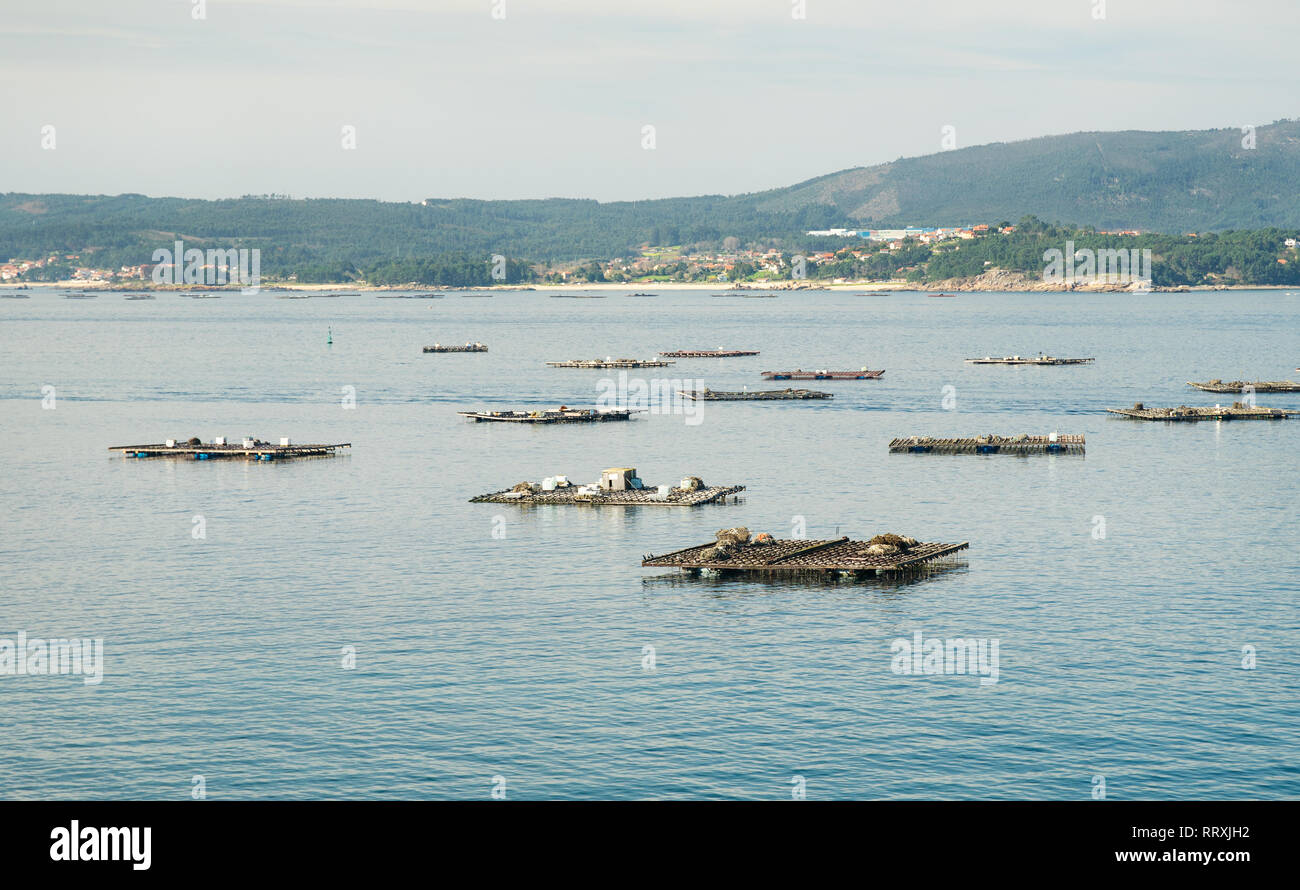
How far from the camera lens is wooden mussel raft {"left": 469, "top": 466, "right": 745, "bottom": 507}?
107500 millimetres

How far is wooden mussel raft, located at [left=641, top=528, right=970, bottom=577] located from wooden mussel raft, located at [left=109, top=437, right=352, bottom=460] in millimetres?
60648

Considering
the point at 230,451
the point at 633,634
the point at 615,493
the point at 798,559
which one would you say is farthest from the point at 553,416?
the point at 633,634

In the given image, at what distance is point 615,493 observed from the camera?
10925cm

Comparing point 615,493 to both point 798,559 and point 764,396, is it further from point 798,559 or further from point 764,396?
point 764,396

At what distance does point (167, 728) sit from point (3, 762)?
5.78m

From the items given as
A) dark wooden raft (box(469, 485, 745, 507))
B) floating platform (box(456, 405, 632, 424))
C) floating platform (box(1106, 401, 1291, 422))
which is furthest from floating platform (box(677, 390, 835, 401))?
dark wooden raft (box(469, 485, 745, 507))

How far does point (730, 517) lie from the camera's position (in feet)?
335

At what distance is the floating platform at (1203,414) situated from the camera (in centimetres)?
17112

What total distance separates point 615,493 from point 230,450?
4690 centimetres

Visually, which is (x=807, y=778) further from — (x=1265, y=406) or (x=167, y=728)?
(x=1265, y=406)
